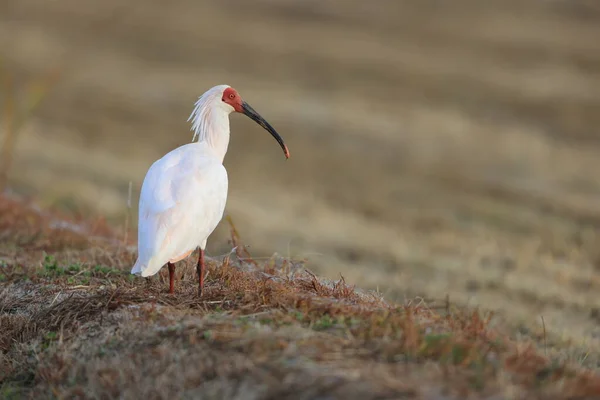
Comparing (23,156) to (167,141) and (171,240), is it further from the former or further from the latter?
(171,240)

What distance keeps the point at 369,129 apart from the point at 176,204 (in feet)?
56.8

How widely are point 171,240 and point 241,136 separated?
16553mm

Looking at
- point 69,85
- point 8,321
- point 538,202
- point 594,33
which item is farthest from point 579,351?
point 594,33

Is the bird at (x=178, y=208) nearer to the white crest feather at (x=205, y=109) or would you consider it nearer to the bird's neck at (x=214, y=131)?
the bird's neck at (x=214, y=131)

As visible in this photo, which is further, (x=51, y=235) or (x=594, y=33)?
(x=594, y=33)

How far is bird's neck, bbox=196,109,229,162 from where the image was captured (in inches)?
311

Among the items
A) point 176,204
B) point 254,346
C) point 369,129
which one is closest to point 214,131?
point 176,204

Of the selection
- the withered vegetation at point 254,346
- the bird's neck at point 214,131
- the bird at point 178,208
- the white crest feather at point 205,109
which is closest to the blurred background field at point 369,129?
the bird's neck at point 214,131

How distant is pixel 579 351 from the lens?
824cm

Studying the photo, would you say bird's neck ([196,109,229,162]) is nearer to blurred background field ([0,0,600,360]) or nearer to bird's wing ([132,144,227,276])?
bird's wing ([132,144,227,276])

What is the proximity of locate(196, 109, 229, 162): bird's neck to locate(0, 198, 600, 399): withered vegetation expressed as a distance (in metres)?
0.98

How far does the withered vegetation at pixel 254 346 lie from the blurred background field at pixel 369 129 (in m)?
3.37

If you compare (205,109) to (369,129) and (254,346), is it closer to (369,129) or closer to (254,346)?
(254,346)

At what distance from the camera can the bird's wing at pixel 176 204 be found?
6688 mm
